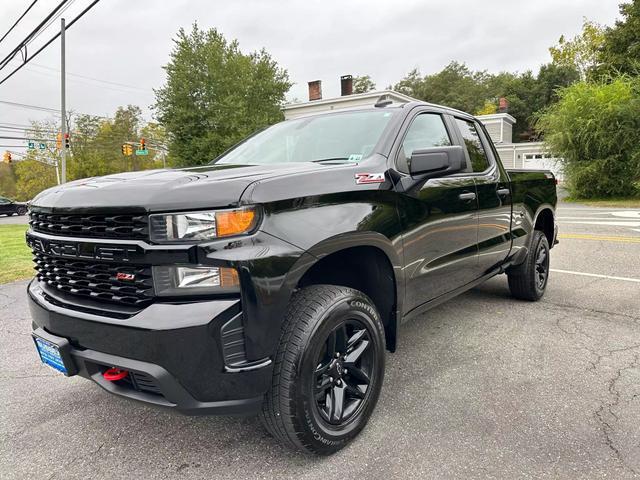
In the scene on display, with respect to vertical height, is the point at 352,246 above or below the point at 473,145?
below

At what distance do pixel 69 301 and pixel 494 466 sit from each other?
83.4 inches

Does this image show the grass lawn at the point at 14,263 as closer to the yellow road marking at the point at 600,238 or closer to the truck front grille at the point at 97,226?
the truck front grille at the point at 97,226

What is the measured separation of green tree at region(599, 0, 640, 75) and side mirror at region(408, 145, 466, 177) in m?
29.7

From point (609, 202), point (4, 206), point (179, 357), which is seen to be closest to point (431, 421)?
point (179, 357)

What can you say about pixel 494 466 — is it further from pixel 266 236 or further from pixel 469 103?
pixel 469 103

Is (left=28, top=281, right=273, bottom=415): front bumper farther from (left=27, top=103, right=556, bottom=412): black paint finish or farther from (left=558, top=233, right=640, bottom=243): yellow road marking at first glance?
(left=558, top=233, right=640, bottom=243): yellow road marking

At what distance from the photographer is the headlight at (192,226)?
185cm

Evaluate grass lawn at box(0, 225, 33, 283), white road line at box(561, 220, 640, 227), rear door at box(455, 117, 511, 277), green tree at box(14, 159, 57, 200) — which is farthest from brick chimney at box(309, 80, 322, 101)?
green tree at box(14, 159, 57, 200)

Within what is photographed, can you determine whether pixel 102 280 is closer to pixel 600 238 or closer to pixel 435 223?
pixel 435 223

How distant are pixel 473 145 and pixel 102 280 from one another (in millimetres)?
3037

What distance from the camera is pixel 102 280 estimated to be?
2.01 meters

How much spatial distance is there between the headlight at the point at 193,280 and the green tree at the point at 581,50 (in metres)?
42.1

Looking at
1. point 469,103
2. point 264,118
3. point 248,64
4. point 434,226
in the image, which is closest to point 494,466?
point 434,226

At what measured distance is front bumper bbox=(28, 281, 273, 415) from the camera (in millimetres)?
1790
